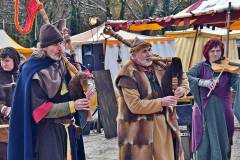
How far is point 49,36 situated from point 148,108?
3.89 feet

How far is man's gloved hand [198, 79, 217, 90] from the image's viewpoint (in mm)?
6023

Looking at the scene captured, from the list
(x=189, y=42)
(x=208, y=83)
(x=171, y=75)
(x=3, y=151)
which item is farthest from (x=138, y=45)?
(x=189, y=42)

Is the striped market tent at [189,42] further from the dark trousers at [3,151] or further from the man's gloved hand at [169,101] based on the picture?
the man's gloved hand at [169,101]

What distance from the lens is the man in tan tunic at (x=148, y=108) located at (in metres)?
4.84

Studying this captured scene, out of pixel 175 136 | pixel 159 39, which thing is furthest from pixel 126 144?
pixel 159 39

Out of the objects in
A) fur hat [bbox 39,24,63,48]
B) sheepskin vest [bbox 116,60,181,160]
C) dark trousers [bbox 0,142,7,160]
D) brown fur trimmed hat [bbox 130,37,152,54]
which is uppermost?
fur hat [bbox 39,24,63,48]

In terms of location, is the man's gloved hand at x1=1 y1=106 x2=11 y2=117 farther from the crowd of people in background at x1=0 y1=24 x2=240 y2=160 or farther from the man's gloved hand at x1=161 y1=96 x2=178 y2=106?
the man's gloved hand at x1=161 y1=96 x2=178 y2=106

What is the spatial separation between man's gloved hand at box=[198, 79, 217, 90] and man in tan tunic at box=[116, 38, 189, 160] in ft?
3.85

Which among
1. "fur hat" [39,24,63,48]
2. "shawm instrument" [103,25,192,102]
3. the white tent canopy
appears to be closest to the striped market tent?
the white tent canopy

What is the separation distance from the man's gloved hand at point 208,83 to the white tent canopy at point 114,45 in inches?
311

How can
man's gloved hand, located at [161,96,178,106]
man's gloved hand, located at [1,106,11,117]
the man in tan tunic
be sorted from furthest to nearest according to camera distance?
man's gloved hand, located at [1,106,11,117]
the man in tan tunic
man's gloved hand, located at [161,96,178,106]

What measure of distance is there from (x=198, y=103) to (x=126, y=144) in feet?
5.11

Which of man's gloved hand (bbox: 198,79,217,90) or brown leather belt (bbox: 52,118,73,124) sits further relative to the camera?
man's gloved hand (bbox: 198,79,217,90)

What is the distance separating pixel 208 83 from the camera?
19.9 feet
